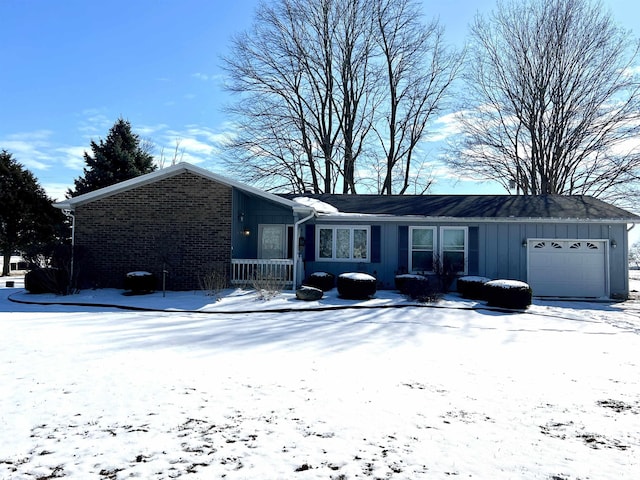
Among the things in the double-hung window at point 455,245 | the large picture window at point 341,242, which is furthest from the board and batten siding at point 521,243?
the large picture window at point 341,242

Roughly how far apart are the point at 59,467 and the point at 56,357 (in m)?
3.42

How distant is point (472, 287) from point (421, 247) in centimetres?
250

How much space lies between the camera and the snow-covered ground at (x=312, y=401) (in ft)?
9.82

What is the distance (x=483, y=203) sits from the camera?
663 inches

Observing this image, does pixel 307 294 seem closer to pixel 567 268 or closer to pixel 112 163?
pixel 567 268

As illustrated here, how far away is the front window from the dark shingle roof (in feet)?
2.04

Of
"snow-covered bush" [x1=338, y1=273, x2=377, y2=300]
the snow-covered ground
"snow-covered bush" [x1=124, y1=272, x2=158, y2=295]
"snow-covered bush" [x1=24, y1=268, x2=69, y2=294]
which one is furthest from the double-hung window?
"snow-covered bush" [x1=24, y1=268, x2=69, y2=294]

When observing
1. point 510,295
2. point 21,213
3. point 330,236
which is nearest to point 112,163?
point 21,213

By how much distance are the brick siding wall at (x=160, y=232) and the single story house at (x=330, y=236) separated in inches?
1.3

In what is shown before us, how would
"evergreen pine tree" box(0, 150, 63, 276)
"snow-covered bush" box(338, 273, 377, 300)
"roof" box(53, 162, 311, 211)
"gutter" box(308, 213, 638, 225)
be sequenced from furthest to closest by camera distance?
"evergreen pine tree" box(0, 150, 63, 276)
"gutter" box(308, 213, 638, 225)
"roof" box(53, 162, 311, 211)
"snow-covered bush" box(338, 273, 377, 300)

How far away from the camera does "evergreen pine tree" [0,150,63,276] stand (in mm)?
25016

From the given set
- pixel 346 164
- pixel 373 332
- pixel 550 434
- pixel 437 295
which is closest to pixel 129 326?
pixel 373 332

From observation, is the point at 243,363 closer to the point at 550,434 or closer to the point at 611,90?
the point at 550,434

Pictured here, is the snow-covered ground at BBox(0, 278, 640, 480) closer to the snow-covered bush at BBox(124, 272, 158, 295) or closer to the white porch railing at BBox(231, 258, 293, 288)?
the snow-covered bush at BBox(124, 272, 158, 295)
